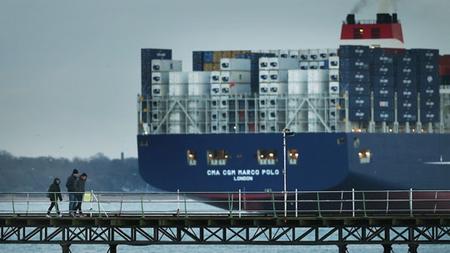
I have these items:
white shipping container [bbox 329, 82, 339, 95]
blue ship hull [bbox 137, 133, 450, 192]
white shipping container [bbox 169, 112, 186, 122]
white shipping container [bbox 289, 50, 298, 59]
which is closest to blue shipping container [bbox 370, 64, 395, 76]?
white shipping container [bbox 329, 82, 339, 95]

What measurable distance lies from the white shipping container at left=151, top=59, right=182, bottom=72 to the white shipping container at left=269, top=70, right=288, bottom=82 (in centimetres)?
741

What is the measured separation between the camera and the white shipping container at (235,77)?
119m

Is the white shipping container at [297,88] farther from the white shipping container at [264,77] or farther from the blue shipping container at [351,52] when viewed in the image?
the blue shipping container at [351,52]

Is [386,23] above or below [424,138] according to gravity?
above

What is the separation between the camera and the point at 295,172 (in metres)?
119

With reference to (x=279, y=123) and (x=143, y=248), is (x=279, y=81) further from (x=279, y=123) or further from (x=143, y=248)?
(x=143, y=248)

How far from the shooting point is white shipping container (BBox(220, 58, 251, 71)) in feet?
390

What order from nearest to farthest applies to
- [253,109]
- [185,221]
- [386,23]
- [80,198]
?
1. [185,221]
2. [80,198]
3. [253,109]
4. [386,23]

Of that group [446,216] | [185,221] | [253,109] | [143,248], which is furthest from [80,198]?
[253,109]

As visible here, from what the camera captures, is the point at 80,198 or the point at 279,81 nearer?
the point at 80,198

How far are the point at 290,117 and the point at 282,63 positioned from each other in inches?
148

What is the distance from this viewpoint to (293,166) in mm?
119312

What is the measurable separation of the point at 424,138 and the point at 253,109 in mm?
12931

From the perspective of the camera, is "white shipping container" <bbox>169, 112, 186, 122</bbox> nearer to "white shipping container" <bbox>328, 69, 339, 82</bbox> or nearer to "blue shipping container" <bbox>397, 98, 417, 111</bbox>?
"white shipping container" <bbox>328, 69, 339, 82</bbox>
